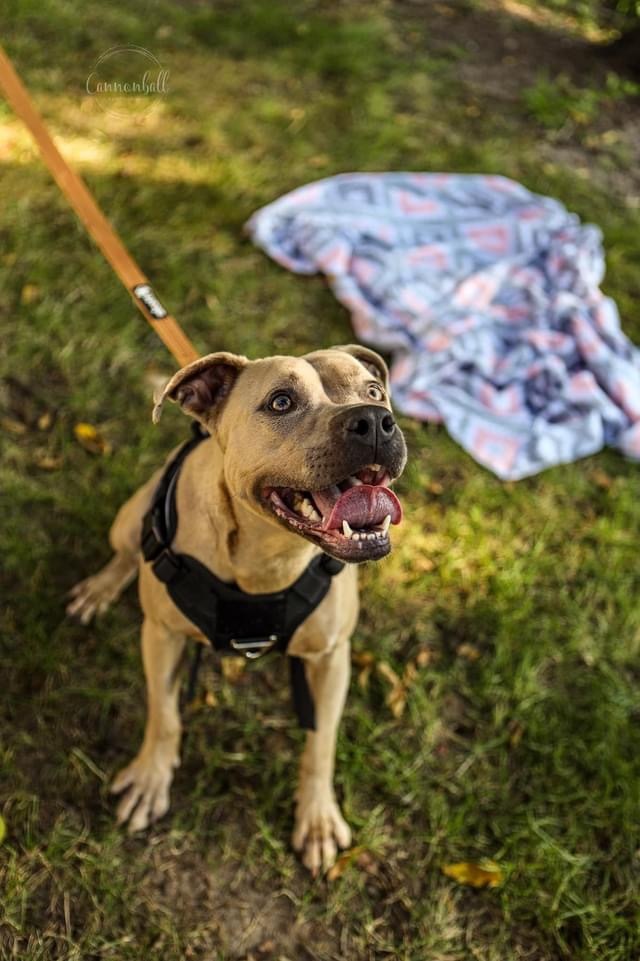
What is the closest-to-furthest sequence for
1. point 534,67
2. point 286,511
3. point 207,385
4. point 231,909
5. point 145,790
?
point 286,511, point 207,385, point 231,909, point 145,790, point 534,67

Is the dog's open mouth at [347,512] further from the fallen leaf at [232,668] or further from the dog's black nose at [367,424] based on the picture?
the fallen leaf at [232,668]

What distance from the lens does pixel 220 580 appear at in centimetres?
272

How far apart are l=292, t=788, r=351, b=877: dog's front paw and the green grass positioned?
0.08 meters

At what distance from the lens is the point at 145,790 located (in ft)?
10.5

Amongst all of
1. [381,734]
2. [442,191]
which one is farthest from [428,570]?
[442,191]

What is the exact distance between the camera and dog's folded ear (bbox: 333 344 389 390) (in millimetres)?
2773

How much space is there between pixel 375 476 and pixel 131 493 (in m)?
2.16

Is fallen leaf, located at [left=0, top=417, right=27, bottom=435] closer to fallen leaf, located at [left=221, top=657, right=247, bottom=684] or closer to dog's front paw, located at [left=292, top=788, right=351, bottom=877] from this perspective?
fallen leaf, located at [left=221, top=657, right=247, bottom=684]

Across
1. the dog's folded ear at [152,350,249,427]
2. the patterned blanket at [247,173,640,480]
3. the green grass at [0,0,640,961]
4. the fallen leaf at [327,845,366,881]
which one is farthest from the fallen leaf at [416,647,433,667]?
the dog's folded ear at [152,350,249,427]

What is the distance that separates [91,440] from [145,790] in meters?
1.86

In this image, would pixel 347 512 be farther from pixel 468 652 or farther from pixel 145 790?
pixel 468 652

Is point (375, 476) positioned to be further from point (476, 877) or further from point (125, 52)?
point (125, 52)

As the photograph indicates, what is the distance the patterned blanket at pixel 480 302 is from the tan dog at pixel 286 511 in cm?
206

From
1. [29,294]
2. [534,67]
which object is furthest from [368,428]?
[534,67]
